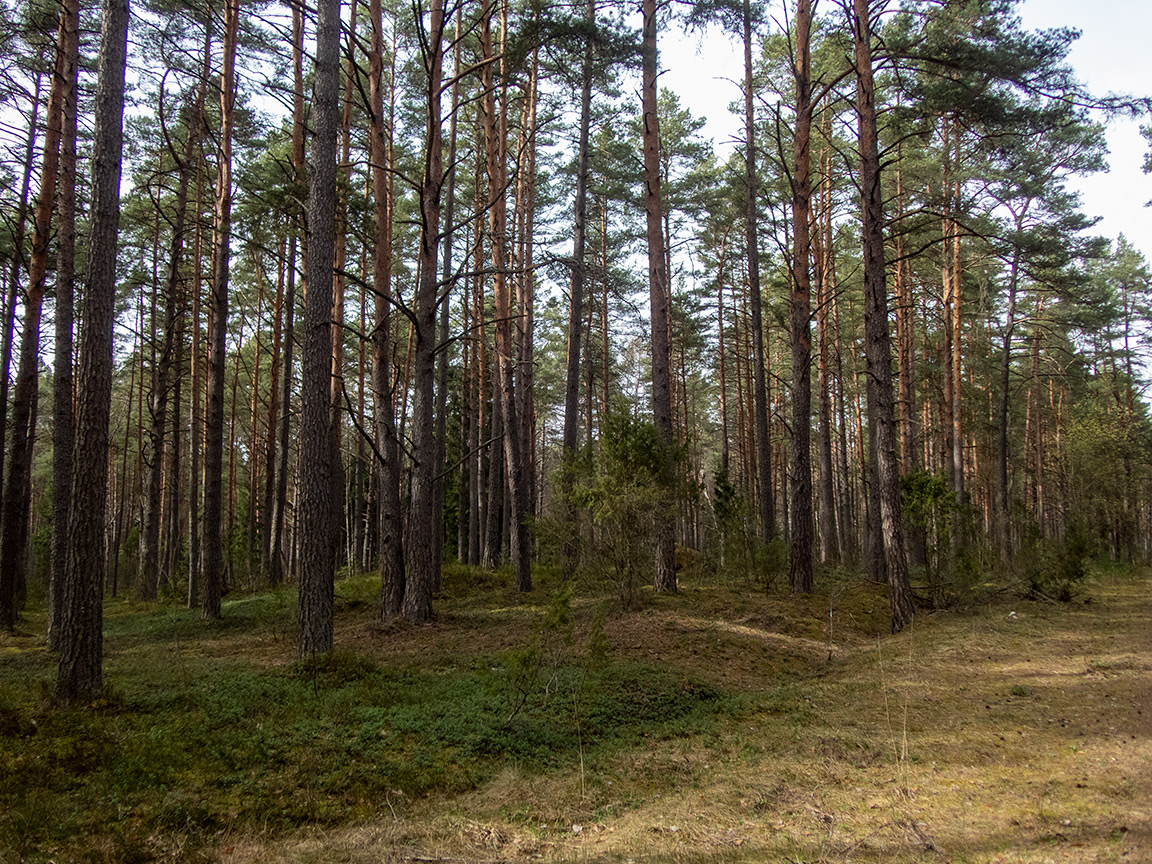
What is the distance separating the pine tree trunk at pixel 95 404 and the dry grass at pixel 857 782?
3174mm

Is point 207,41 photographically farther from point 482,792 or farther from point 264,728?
point 482,792

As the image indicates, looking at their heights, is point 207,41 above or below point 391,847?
above

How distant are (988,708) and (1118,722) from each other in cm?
87

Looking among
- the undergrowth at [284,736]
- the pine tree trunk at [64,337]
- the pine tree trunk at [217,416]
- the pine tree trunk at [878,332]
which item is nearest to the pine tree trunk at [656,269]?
the pine tree trunk at [878,332]

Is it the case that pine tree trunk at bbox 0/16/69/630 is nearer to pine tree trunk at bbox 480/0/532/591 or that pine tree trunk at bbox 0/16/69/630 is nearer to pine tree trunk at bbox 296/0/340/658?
pine tree trunk at bbox 296/0/340/658

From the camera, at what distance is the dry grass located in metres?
3.22

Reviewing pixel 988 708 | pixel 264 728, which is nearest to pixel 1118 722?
pixel 988 708

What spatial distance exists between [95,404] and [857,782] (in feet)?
21.9

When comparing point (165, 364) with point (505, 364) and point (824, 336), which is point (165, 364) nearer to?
point (505, 364)

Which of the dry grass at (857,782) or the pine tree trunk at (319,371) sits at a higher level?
the pine tree trunk at (319,371)

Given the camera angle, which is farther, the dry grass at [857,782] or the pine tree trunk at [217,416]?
the pine tree trunk at [217,416]

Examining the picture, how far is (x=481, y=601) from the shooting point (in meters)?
12.5

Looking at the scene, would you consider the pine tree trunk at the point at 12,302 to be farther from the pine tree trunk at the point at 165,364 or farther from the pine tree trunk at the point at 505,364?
the pine tree trunk at the point at 505,364

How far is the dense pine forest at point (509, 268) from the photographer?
7.99 metres
